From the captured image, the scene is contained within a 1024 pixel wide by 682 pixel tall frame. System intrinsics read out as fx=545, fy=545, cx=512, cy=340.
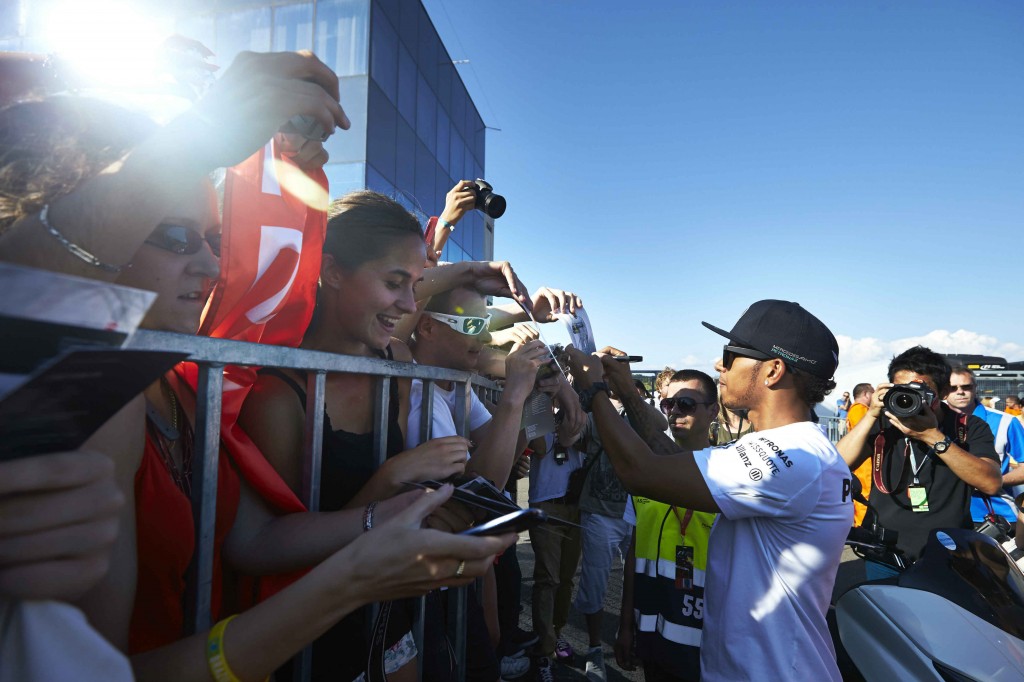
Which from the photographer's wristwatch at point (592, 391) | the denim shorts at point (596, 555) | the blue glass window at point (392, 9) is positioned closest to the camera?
the photographer's wristwatch at point (592, 391)

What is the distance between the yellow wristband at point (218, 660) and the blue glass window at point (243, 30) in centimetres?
1414

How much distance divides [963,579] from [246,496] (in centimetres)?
245

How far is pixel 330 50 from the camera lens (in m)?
12.1

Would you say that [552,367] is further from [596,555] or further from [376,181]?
[376,181]

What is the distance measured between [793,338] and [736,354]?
0.78ft

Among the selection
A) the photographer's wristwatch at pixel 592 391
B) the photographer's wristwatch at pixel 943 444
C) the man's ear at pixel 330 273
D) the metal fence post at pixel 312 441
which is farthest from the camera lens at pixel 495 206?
the photographer's wristwatch at pixel 943 444

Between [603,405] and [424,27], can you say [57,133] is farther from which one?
[424,27]

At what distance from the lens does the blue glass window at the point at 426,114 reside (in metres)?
14.9

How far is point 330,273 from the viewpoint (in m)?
1.86

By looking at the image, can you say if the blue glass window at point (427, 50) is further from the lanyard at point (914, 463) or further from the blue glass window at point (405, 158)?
the lanyard at point (914, 463)

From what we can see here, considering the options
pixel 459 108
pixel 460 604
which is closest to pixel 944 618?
pixel 460 604

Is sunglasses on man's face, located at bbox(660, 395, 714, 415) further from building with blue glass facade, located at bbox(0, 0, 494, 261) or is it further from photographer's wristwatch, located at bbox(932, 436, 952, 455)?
building with blue glass facade, located at bbox(0, 0, 494, 261)

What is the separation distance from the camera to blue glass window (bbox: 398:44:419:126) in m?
13.7

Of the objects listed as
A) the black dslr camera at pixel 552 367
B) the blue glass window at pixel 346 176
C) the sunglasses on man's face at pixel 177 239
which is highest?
the blue glass window at pixel 346 176
